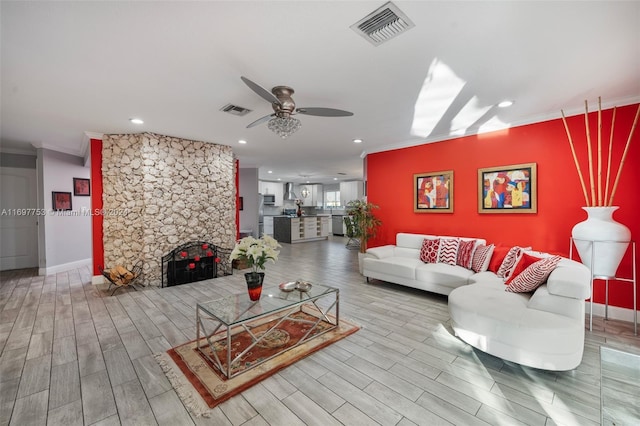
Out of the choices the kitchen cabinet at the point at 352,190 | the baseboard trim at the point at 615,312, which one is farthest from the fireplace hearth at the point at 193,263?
the kitchen cabinet at the point at 352,190

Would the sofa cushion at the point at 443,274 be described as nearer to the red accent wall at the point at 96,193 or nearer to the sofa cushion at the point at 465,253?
the sofa cushion at the point at 465,253

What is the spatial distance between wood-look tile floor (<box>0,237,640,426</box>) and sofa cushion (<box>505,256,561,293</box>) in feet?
2.25

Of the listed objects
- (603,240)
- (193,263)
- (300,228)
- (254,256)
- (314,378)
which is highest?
(603,240)

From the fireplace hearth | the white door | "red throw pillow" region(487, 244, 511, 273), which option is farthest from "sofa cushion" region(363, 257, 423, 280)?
the white door

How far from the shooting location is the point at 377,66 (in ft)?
7.67

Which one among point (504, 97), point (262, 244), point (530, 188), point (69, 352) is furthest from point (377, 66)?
point (69, 352)

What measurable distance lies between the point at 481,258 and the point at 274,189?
966cm

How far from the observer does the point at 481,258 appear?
3.71 meters

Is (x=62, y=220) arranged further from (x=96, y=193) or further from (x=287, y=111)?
(x=287, y=111)

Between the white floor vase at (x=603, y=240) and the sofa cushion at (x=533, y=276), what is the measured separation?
50 cm

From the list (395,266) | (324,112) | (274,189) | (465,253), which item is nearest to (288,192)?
(274,189)

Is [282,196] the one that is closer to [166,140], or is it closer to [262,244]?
[166,140]

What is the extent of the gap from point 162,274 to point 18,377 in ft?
7.93

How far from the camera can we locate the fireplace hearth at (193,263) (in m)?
4.65
